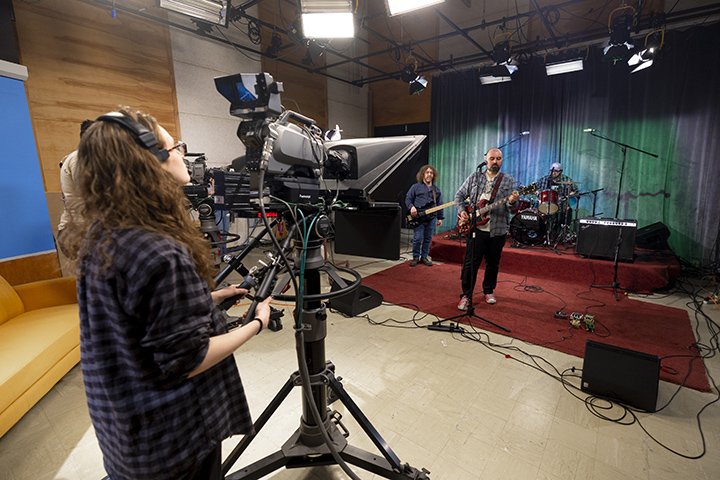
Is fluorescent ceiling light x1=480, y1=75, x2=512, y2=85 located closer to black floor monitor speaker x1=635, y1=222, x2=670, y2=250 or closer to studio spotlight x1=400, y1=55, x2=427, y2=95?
studio spotlight x1=400, y1=55, x2=427, y2=95

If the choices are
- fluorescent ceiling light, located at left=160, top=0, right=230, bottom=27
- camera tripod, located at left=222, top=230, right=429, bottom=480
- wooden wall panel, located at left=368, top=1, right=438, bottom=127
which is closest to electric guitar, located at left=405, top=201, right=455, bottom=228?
wooden wall panel, located at left=368, top=1, right=438, bottom=127

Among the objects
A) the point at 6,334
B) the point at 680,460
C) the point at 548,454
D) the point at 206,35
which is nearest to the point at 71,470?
the point at 6,334

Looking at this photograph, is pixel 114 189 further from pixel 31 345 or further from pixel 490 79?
pixel 490 79

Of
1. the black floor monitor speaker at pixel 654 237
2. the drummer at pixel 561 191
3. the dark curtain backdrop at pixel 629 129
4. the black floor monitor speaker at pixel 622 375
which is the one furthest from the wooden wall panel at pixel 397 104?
the black floor monitor speaker at pixel 622 375

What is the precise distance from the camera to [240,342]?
0.78m

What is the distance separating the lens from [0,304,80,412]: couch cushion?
5.29 ft

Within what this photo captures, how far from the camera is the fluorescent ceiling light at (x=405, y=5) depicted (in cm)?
288

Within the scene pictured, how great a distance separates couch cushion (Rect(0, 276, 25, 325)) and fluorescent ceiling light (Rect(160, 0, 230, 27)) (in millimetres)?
3007

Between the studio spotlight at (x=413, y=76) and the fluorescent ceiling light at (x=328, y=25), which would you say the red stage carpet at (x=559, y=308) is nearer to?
the fluorescent ceiling light at (x=328, y=25)

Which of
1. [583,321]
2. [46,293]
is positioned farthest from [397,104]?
[46,293]

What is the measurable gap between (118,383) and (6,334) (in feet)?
6.93

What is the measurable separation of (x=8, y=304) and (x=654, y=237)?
6.86 metres

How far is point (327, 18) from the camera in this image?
3.27m

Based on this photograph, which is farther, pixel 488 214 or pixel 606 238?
pixel 606 238
